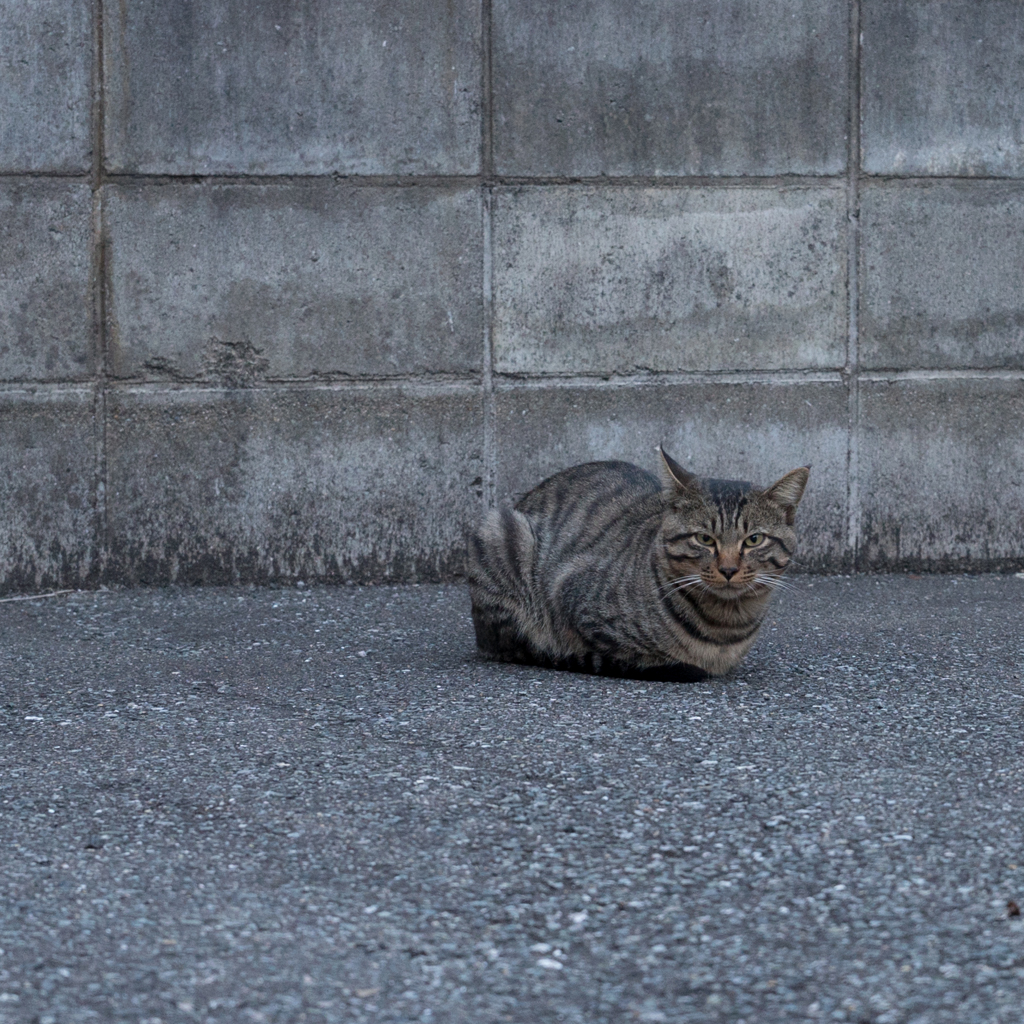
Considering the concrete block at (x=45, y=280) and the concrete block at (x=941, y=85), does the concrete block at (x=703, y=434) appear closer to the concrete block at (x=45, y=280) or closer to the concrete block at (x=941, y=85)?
the concrete block at (x=941, y=85)

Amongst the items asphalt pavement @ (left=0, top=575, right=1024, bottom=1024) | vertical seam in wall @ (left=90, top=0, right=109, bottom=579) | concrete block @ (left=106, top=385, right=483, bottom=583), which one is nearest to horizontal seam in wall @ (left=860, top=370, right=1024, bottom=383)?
asphalt pavement @ (left=0, top=575, right=1024, bottom=1024)

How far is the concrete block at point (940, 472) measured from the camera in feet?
18.6

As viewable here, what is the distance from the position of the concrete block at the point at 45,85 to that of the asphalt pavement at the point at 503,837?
6.27 ft

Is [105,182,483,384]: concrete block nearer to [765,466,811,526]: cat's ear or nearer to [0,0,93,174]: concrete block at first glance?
[0,0,93,174]: concrete block

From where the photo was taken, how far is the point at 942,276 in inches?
223

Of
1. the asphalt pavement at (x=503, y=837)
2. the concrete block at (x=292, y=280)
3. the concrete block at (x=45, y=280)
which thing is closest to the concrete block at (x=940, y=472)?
the asphalt pavement at (x=503, y=837)

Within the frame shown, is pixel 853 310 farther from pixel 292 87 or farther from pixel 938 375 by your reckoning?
pixel 292 87

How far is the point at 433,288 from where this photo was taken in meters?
5.47

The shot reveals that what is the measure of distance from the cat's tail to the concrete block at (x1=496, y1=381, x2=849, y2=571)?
44.6 inches

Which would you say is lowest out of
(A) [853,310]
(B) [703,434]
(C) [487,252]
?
(B) [703,434]

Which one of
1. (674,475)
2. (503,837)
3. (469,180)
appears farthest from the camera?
(469,180)

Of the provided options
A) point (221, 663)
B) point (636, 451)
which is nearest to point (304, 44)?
point (636, 451)

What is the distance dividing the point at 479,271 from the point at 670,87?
3.42 ft

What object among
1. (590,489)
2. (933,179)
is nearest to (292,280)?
(590,489)
